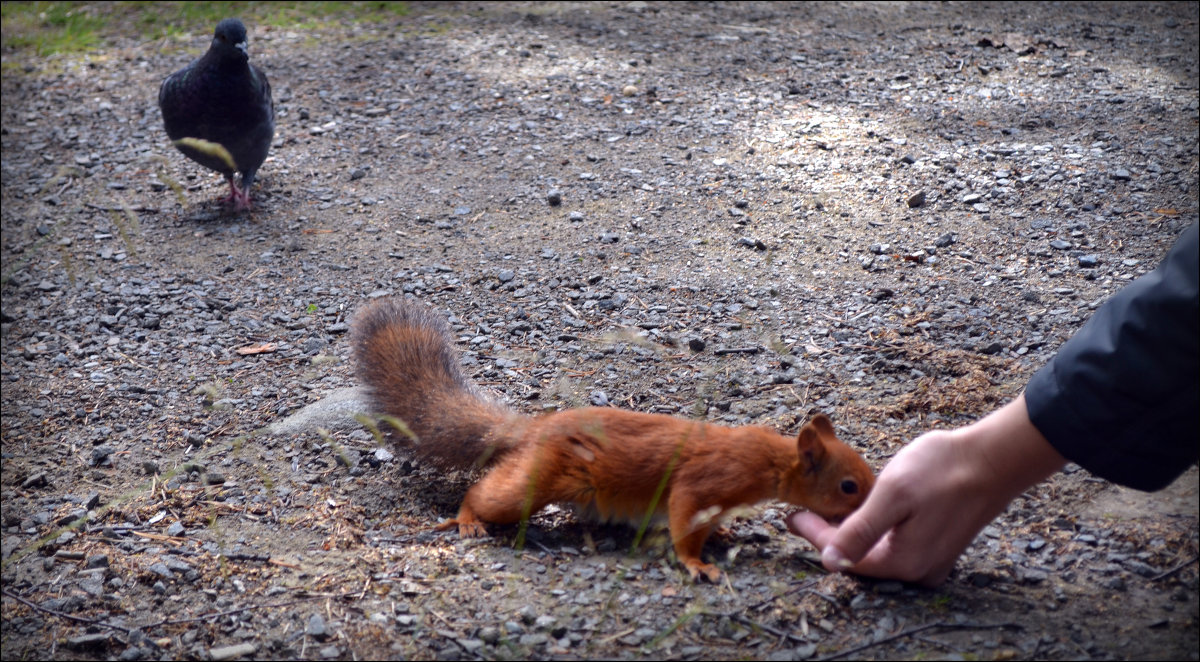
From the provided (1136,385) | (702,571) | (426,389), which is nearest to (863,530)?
(702,571)

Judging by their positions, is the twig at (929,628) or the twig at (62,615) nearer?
the twig at (929,628)

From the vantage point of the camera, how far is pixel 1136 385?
1923mm

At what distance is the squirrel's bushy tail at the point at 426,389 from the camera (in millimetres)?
2990

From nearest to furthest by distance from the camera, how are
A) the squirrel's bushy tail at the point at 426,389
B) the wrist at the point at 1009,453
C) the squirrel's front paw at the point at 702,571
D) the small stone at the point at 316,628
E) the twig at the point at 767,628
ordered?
the wrist at the point at 1009,453 → the twig at the point at 767,628 → the small stone at the point at 316,628 → the squirrel's front paw at the point at 702,571 → the squirrel's bushy tail at the point at 426,389

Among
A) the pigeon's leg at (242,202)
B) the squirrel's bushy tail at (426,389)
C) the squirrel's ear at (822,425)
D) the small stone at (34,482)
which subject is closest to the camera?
the squirrel's ear at (822,425)

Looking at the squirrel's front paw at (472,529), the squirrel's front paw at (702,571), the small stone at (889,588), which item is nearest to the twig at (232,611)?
the squirrel's front paw at (472,529)

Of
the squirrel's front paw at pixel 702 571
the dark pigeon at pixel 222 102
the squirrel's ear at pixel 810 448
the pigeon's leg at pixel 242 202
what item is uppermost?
the dark pigeon at pixel 222 102

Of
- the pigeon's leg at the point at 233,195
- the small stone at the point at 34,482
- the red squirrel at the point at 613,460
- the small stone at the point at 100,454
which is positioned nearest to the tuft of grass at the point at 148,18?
the pigeon's leg at the point at 233,195

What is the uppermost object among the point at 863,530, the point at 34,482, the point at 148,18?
the point at 148,18

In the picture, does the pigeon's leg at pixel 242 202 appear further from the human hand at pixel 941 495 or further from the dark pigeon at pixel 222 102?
the human hand at pixel 941 495

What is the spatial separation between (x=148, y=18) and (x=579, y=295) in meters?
6.50

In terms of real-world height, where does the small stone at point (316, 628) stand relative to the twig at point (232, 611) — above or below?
Answer: above

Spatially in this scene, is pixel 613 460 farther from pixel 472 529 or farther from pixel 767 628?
pixel 767 628

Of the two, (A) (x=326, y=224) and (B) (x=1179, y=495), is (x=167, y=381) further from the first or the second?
(B) (x=1179, y=495)
